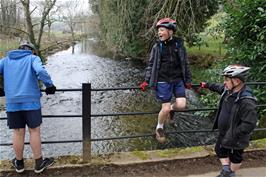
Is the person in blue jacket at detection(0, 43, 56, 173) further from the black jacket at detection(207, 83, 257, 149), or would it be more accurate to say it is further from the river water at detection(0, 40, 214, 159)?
the river water at detection(0, 40, 214, 159)

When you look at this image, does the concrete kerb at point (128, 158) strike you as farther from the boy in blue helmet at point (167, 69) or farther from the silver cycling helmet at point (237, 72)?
the silver cycling helmet at point (237, 72)

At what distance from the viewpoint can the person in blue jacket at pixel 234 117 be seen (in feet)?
11.9

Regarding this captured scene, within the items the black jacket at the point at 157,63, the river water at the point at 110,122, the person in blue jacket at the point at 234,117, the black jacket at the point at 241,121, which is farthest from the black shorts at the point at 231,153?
the river water at the point at 110,122

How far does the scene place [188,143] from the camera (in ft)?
33.1

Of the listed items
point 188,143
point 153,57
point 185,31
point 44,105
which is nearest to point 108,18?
point 185,31

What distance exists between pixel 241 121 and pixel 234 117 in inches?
3.7

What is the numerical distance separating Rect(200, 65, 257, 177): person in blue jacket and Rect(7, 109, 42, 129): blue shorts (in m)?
2.09

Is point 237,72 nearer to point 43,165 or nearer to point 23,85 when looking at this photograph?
point 23,85

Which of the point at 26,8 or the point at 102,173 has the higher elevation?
the point at 26,8

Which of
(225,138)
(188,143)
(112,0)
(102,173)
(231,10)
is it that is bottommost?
(188,143)

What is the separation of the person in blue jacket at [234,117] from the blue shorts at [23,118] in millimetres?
2088

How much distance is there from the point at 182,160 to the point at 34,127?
→ 6.64 feet

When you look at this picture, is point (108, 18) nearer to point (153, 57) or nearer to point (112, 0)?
point (112, 0)

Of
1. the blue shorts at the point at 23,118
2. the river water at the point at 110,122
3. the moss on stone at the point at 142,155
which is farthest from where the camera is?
the river water at the point at 110,122
